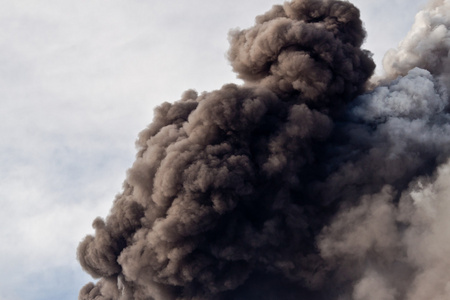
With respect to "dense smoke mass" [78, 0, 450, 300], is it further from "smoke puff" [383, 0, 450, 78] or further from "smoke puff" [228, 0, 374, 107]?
"smoke puff" [383, 0, 450, 78]

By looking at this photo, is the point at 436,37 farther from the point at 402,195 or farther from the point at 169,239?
the point at 169,239

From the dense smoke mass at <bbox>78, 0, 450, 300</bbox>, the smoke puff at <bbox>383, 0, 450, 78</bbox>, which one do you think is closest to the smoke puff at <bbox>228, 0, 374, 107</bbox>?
the dense smoke mass at <bbox>78, 0, 450, 300</bbox>

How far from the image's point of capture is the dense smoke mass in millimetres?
32719

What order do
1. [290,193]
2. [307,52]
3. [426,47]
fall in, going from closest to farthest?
1. [290,193]
2. [307,52]
3. [426,47]

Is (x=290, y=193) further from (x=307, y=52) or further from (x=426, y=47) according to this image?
(x=426, y=47)

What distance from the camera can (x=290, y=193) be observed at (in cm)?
3509

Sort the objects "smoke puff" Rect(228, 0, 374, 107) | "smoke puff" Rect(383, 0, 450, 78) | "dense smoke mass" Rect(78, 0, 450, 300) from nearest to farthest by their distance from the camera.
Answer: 1. "dense smoke mass" Rect(78, 0, 450, 300)
2. "smoke puff" Rect(228, 0, 374, 107)
3. "smoke puff" Rect(383, 0, 450, 78)

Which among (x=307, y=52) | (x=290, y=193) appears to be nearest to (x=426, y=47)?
(x=307, y=52)

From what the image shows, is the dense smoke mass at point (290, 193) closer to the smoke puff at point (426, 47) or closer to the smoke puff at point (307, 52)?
the smoke puff at point (307, 52)

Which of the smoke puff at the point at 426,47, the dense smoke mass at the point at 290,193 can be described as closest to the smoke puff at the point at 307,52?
the dense smoke mass at the point at 290,193

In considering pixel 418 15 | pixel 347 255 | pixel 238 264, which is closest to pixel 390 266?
pixel 347 255

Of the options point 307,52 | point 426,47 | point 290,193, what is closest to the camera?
point 290,193

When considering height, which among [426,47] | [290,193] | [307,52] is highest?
[307,52]

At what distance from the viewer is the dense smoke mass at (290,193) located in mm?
32719
